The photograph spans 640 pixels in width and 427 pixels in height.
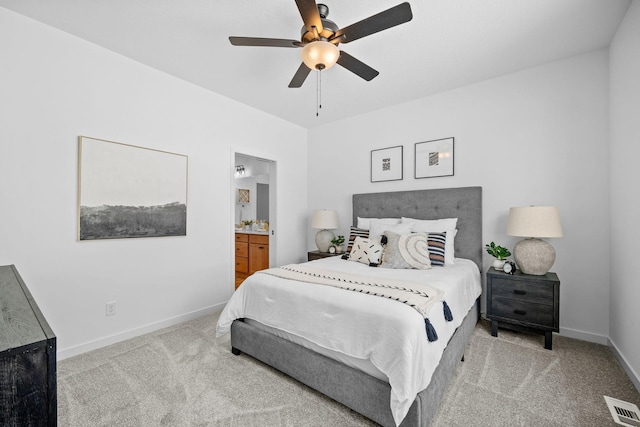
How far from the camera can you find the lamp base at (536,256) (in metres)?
2.51

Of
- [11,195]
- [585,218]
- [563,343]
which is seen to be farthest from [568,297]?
[11,195]

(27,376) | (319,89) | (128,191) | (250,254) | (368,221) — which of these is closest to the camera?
(27,376)

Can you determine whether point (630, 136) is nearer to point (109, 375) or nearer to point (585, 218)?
point (585, 218)

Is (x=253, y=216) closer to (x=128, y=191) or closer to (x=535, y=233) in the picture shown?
(x=128, y=191)

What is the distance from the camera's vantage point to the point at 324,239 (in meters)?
4.05

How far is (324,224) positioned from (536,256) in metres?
2.39

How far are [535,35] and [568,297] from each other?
2.38 meters

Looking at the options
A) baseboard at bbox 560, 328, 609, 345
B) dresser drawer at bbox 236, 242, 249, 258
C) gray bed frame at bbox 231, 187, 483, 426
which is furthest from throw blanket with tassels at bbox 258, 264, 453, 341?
dresser drawer at bbox 236, 242, 249, 258

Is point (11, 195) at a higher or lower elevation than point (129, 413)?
higher

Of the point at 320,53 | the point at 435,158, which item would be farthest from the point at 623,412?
the point at 320,53

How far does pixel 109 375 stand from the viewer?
2.05 metres

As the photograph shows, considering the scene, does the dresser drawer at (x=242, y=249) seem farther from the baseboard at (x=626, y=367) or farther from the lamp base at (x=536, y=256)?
the baseboard at (x=626, y=367)

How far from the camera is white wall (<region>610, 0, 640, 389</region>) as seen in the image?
1.92 metres

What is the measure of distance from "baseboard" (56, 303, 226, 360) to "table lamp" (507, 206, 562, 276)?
333 cm
